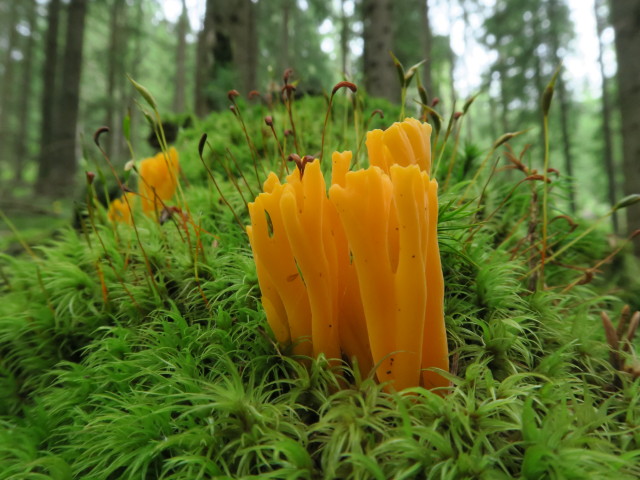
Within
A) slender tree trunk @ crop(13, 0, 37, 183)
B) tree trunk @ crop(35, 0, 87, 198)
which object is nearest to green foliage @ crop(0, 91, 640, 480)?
tree trunk @ crop(35, 0, 87, 198)

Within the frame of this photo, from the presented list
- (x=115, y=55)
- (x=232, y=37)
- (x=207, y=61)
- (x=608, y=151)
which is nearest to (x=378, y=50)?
(x=232, y=37)

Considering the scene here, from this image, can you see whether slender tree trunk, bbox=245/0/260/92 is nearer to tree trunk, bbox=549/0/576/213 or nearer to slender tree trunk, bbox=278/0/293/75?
slender tree trunk, bbox=278/0/293/75

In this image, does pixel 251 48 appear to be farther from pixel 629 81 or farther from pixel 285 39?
pixel 285 39

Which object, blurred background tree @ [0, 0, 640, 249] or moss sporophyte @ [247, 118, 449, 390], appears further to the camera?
blurred background tree @ [0, 0, 640, 249]

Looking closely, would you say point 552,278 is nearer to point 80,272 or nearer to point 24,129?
point 80,272

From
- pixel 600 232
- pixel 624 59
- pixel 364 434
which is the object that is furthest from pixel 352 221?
pixel 624 59

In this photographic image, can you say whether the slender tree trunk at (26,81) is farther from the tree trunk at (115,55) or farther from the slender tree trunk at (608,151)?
the slender tree trunk at (608,151)
